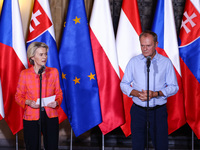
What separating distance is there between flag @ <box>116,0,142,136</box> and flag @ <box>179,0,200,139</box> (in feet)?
2.11

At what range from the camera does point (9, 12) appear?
3.96 metres

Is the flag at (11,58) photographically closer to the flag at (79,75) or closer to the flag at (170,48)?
the flag at (79,75)

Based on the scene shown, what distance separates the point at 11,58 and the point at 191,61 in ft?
7.98

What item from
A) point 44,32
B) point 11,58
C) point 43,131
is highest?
point 44,32

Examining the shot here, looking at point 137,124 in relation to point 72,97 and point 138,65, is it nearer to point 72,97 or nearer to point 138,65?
point 138,65

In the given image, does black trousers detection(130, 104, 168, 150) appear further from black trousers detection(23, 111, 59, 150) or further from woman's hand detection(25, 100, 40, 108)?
woman's hand detection(25, 100, 40, 108)

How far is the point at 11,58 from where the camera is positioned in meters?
3.92

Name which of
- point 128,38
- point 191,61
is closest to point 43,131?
point 128,38

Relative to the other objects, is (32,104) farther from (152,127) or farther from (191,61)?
(191,61)

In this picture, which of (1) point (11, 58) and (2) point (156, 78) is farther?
(1) point (11, 58)

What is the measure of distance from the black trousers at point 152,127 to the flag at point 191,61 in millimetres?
1232

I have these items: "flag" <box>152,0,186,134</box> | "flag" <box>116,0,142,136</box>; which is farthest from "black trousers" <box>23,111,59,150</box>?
"flag" <box>152,0,186,134</box>

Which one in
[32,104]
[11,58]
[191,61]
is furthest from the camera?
[191,61]

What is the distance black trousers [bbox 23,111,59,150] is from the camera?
292 cm
